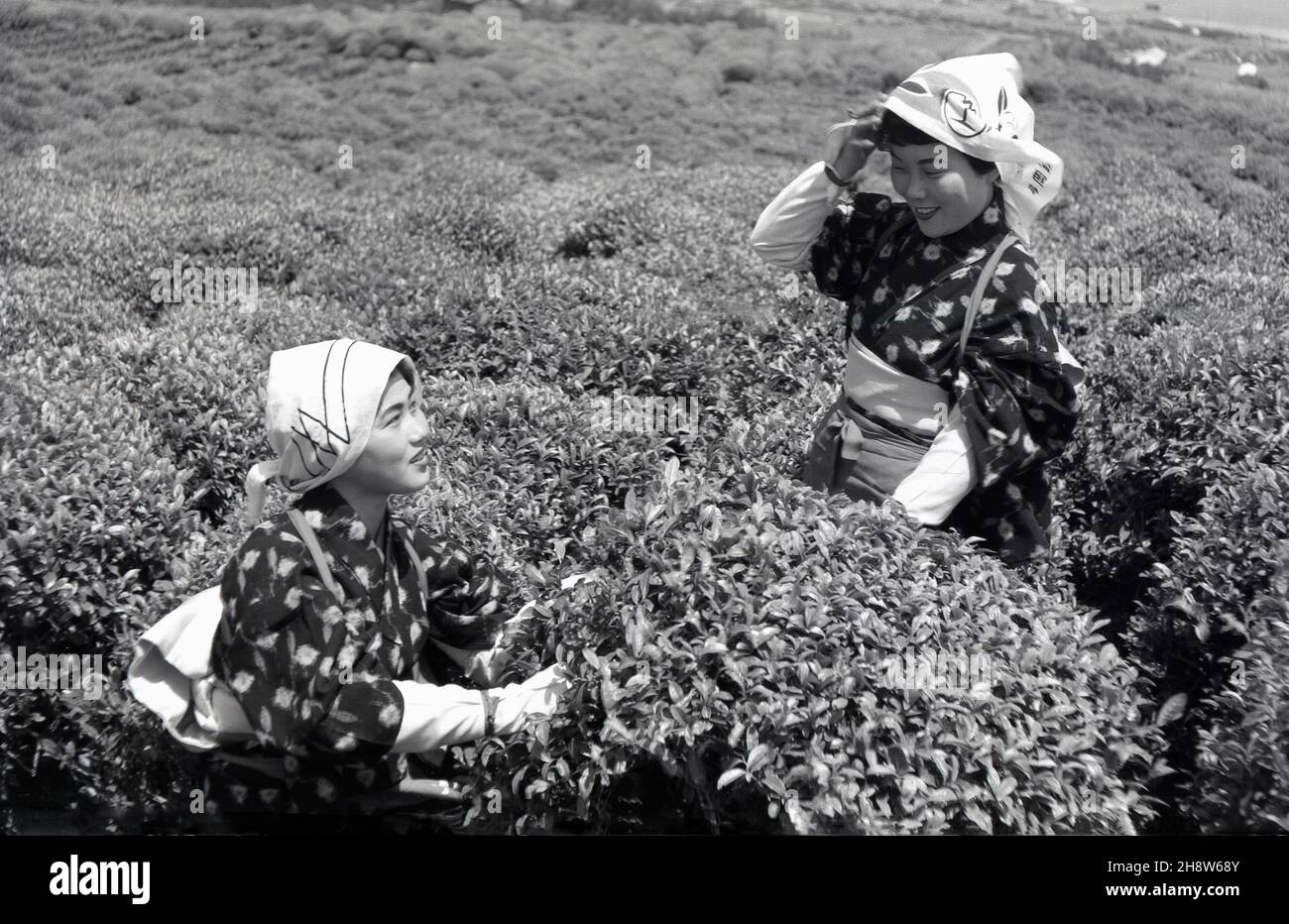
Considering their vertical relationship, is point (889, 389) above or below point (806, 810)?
above

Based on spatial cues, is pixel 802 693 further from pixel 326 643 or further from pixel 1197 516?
pixel 1197 516

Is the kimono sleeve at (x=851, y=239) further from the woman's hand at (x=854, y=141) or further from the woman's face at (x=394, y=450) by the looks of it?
the woman's face at (x=394, y=450)

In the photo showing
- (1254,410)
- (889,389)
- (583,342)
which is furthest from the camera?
(583,342)

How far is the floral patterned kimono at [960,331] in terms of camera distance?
10.4ft

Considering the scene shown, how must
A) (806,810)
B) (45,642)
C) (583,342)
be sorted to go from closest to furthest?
(806,810)
(45,642)
(583,342)

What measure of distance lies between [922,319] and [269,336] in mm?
3580

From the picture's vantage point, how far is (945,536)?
316 centimetres

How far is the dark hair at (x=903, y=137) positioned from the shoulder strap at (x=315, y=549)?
5.94 feet

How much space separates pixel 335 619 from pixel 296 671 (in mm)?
129

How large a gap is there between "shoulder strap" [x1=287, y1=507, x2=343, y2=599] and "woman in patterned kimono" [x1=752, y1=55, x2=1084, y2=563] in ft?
4.91

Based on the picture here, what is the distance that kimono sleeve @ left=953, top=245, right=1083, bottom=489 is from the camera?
3158 mm

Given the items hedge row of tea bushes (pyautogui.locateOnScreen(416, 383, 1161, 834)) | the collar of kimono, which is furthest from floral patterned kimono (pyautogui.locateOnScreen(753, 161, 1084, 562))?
the collar of kimono

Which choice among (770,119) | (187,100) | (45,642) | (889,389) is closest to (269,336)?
(45,642)

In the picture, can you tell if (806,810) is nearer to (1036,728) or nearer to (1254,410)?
(1036,728)
